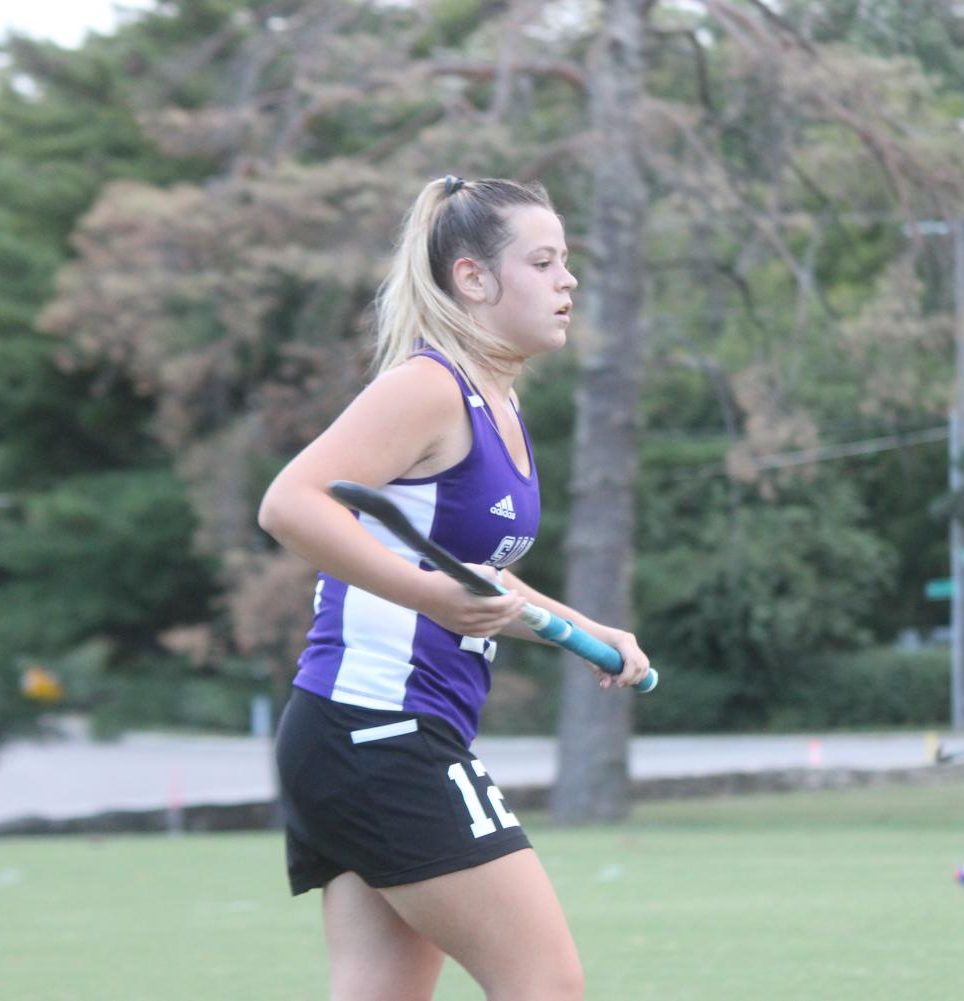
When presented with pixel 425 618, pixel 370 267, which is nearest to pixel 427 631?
pixel 425 618

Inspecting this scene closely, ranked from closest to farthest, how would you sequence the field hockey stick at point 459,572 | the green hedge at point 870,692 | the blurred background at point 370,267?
the field hockey stick at point 459,572 < the blurred background at point 370,267 < the green hedge at point 870,692

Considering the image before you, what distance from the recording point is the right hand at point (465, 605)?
2.80 meters

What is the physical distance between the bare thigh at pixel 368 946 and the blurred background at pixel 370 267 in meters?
13.0

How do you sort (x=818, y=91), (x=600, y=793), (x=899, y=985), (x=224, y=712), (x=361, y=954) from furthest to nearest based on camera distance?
(x=224, y=712) < (x=600, y=793) < (x=818, y=91) < (x=899, y=985) < (x=361, y=954)

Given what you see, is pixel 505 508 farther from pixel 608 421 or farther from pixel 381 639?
pixel 608 421

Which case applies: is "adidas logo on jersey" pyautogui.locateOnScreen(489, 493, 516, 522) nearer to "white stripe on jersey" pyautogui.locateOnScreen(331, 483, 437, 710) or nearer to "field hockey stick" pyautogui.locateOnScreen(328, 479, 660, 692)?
"white stripe on jersey" pyautogui.locateOnScreen(331, 483, 437, 710)

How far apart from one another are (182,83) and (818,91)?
8.44 metres

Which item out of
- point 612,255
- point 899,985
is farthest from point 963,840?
point 899,985

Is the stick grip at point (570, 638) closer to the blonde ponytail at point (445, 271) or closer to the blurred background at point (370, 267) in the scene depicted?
the blonde ponytail at point (445, 271)

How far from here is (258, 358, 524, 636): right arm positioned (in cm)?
282

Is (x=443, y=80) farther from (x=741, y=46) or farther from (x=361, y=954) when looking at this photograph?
(x=361, y=954)

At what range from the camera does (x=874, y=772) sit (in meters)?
23.1

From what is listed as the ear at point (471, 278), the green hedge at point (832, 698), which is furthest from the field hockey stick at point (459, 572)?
the green hedge at point (832, 698)

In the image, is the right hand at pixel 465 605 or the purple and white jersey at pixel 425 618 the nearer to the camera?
the right hand at pixel 465 605
